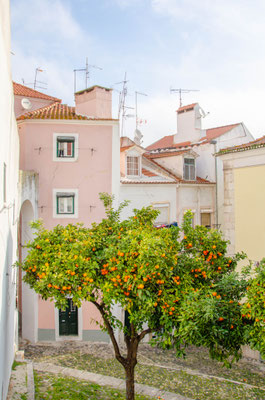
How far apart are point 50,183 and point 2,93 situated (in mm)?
11787

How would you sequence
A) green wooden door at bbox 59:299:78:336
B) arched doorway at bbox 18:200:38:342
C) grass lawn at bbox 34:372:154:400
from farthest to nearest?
green wooden door at bbox 59:299:78:336 < arched doorway at bbox 18:200:38:342 < grass lawn at bbox 34:372:154:400

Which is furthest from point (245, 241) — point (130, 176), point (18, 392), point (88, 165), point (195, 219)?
point (18, 392)

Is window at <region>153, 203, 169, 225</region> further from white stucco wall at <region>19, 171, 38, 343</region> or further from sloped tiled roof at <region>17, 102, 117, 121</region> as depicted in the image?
white stucco wall at <region>19, 171, 38, 343</region>

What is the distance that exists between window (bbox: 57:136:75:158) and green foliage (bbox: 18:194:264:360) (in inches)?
376

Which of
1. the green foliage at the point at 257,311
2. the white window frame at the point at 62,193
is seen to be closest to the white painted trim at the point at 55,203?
the white window frame at the point at 62,193

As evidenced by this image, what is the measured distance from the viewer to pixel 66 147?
18484 mm

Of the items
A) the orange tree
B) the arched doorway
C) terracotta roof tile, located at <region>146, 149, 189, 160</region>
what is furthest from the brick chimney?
the orange tree

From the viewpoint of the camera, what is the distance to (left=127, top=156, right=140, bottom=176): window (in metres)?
20.7

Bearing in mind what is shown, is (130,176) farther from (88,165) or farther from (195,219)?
(195,219)

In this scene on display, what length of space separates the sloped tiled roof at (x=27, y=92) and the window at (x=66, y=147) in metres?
5.51

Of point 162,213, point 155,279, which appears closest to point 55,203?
point 162,213

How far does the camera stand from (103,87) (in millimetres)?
20641

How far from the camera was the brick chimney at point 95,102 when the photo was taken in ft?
65.9

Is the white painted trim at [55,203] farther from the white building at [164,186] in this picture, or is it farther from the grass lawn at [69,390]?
the grass lawn at [69,390]
